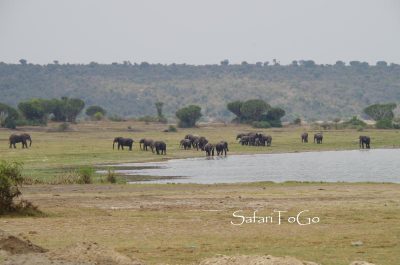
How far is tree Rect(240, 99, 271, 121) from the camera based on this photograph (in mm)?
88625

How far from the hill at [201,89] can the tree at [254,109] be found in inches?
2183

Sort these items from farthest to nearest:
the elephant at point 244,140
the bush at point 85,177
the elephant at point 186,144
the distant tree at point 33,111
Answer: the distant tree at point 33,111 < the elephant at point 244,140 < the elephant at point 186,144 < the bush at point 85,177

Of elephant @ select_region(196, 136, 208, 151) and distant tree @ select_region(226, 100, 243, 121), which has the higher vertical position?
distant tree @ select_region(226, 100, 243, 121)

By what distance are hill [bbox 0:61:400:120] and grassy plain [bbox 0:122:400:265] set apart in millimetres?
118276

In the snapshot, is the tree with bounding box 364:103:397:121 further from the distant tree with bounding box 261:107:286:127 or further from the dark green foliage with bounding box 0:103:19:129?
the dark green foliage with bounding box 0:103:19:129

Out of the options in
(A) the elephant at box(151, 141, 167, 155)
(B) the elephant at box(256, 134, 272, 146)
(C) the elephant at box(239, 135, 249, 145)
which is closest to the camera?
(A) the elephant at box(151, 141, 167, 155)

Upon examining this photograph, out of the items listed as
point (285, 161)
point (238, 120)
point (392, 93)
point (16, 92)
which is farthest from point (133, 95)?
point (285, 161)

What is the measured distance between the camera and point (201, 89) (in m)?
→ 170

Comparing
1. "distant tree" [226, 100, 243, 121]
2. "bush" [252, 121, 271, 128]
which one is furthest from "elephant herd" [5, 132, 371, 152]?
"distant tree" [226, 100, 243, 121]

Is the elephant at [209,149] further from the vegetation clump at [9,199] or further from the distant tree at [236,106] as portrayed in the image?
the distant tree at [236,106]

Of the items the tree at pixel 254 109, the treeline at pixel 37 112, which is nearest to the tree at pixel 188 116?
the tree at pixel 254 109

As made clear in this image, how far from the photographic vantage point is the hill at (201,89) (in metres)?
158

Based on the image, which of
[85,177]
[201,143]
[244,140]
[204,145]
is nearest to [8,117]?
[244,140]

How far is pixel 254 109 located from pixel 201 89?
8156 centimetres
